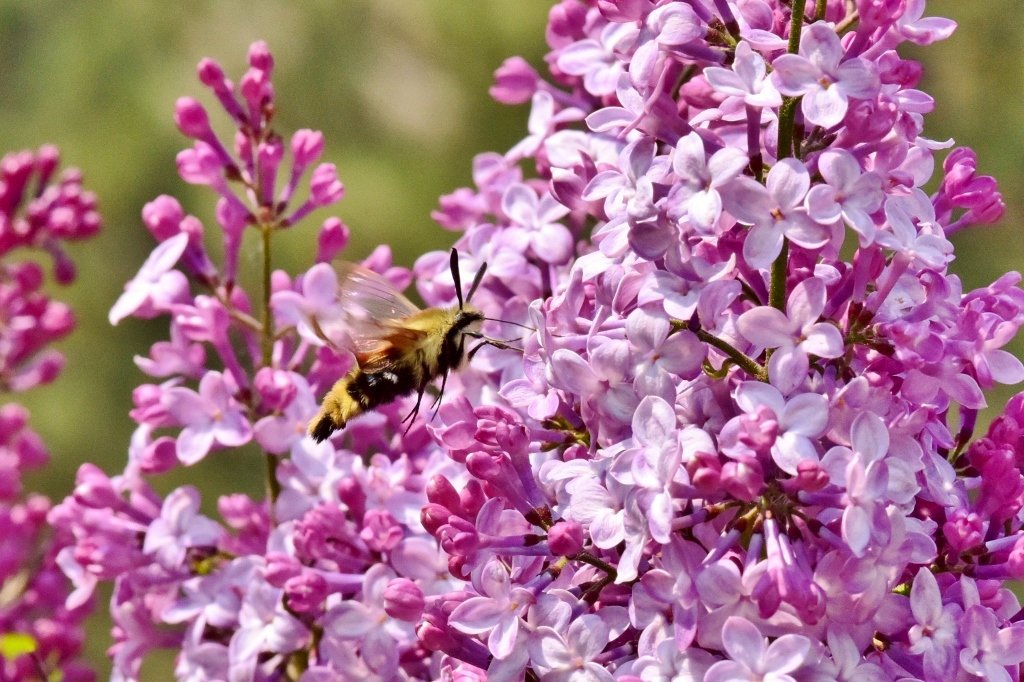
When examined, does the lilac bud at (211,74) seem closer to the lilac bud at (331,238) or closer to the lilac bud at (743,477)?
the lilac bud at (331,238)

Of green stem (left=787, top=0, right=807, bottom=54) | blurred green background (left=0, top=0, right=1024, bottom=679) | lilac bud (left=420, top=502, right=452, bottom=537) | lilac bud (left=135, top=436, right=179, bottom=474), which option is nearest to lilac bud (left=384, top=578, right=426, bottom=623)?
lilac bud (left=420, top=502, right=452, bottom=537)

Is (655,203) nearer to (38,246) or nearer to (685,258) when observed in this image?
(685,258)

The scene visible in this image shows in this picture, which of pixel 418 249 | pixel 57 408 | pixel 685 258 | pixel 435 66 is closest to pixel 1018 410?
pixel 685 258

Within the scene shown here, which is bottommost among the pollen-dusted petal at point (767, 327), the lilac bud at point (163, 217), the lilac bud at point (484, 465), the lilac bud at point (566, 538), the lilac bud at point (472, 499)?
the lilac bud at point (472, 499)

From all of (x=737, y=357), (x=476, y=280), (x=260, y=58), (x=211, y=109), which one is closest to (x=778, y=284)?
(x=737, y=357)

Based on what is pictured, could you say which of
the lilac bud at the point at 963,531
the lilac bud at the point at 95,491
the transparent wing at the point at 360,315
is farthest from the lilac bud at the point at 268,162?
the lilac bud at the point at 963,531

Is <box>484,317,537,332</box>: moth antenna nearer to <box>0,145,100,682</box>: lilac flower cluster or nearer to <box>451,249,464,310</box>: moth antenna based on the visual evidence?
<box>451,249,464,310</box>: moth antenna
